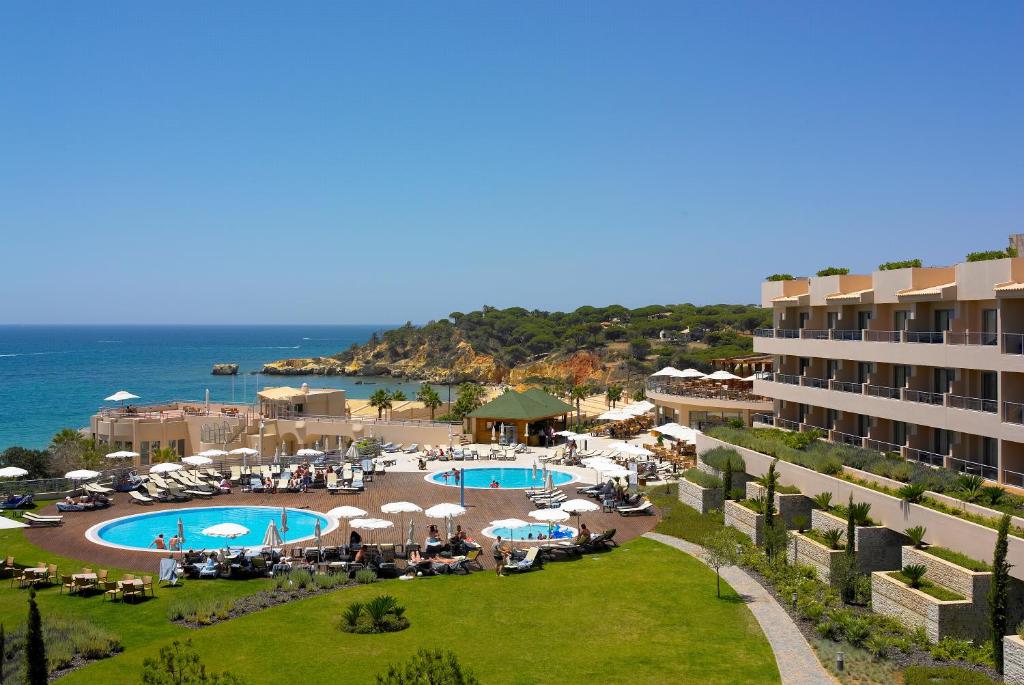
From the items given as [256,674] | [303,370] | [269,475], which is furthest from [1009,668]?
[303,370]

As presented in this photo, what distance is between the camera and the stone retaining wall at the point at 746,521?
86.0 feet

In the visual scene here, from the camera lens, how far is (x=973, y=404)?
2434 centimetres

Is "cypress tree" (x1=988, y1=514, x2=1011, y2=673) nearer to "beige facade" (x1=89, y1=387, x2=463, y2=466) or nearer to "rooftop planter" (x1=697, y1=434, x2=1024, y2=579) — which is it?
"rooftop planter" (x1=697, y1=434, x2=1024, y2=579)

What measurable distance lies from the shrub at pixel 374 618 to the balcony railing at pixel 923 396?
17.8 metres

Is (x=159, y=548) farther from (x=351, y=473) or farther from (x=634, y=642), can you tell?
(x=634, y=642)

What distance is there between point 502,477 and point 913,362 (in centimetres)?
1955

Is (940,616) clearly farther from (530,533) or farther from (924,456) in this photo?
(530,533)

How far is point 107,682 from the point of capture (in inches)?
607

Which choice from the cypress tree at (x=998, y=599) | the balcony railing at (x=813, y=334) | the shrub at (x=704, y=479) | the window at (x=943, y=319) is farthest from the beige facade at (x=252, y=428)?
the cypress tree at (x=998, y=599)

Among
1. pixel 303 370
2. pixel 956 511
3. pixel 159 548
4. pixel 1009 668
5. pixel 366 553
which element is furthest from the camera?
pixel 303 370

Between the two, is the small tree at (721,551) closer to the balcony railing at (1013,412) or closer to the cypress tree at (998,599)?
the cypress tree at (998,599)

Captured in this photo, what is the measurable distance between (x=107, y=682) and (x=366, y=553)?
8946 mm

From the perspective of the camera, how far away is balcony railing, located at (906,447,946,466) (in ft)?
86.6

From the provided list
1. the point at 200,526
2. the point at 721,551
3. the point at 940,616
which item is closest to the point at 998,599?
the point at 940,616
